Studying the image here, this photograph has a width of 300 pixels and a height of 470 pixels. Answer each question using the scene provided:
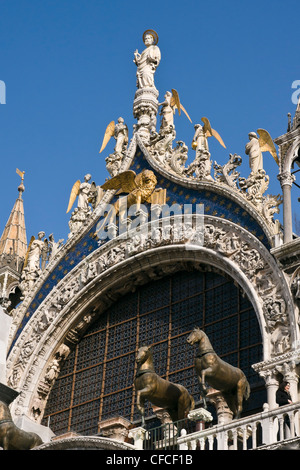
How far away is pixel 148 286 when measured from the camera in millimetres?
28969

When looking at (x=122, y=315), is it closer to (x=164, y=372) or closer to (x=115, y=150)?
(x=164, y=372)

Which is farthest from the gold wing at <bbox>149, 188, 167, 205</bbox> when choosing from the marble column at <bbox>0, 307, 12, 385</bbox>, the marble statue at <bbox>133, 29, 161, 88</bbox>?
the marble column at <bbox>0, 307, 12, 385</bbox>

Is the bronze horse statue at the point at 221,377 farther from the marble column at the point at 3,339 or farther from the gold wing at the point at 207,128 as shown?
the gold wing at the point at 207,128

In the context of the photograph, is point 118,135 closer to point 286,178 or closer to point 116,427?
point 286,178

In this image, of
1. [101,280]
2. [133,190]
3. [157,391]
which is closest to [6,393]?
[157,391]

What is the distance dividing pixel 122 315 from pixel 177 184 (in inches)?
133

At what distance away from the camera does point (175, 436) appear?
23.6 m

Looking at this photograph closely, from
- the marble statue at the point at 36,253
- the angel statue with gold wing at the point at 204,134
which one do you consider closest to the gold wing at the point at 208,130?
the angel statue with gold wing at the point at 204,134

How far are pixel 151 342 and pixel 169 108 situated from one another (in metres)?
6.33

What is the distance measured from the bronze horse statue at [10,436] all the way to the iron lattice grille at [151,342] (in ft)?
10.7

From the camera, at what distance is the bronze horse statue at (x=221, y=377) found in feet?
76.5

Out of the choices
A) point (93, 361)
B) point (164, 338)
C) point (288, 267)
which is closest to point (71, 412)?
point (93, 361)

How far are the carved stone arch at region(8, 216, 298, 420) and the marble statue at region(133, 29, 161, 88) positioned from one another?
5.09 meters
